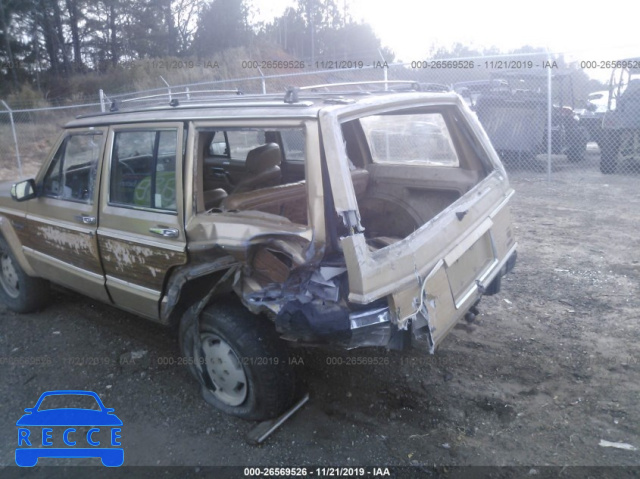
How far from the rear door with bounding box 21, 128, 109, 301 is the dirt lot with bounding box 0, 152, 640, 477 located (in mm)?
623

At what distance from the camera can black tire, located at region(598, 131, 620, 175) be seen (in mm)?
10305

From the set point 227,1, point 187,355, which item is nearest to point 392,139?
point 187,355

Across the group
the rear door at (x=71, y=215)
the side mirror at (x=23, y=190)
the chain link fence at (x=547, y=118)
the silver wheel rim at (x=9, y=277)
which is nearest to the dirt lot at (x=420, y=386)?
the silver wheel rim at (x=9, y=277)

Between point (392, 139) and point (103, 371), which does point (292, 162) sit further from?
point (103, 371)

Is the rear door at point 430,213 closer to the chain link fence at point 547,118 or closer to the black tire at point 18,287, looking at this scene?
the black tire at point 18,287

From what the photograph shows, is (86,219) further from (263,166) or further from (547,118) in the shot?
(547,118)

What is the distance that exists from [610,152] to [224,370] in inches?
392

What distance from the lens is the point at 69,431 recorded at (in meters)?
3.29

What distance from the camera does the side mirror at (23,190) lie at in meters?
4.12

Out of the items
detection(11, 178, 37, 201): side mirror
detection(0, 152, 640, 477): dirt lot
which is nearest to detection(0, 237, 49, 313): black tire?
detection(0, 152, 640, 477): dirt lot

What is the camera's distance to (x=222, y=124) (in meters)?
3.03

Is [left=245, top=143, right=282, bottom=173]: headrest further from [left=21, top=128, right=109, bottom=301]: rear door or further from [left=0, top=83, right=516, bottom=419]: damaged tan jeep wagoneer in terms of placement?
[left=21, top=128, right=109, bottom=301]: rear door

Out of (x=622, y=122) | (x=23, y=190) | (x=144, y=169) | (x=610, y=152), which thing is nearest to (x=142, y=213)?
(x=144, y=169)

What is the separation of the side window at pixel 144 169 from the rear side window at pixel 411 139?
5.23 ft
